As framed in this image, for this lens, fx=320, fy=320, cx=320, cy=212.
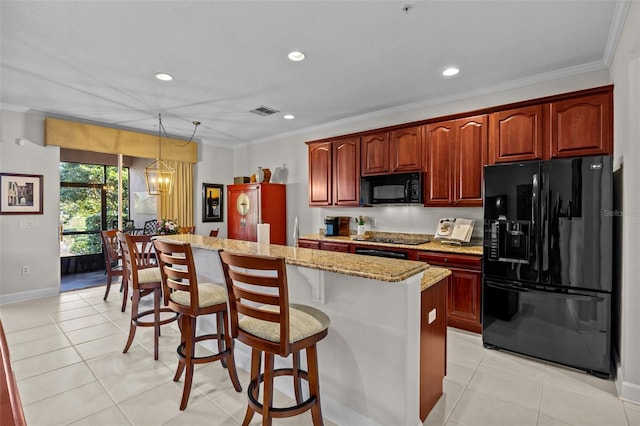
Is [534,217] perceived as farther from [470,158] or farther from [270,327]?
[270,327]

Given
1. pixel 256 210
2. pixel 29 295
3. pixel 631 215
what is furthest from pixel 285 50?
pixel 29 295

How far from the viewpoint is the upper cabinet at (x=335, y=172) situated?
15.1 ft

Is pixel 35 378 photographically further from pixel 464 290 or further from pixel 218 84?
pixel 464 290

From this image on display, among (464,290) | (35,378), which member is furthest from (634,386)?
(35,378)

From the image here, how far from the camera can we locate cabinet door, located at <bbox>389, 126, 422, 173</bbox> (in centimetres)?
397

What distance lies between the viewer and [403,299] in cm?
169

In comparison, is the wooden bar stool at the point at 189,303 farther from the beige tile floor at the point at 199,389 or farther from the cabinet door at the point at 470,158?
the cabinet door at the point at 470,158

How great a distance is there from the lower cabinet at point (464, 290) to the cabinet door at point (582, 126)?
1317 millimetres

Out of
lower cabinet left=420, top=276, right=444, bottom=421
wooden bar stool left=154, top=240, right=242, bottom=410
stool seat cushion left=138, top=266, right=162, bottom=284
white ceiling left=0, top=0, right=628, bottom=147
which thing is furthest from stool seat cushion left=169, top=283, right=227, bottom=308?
white ceiling left=0, top=0, right=628, bottom=147

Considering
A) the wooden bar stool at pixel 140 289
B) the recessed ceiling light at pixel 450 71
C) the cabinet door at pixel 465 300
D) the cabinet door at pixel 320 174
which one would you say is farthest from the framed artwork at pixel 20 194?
the cabinet door at pixel 465 300

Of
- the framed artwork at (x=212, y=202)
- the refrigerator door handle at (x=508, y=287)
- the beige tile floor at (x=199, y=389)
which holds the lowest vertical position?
the beige tile floor at (x=199, y=389)

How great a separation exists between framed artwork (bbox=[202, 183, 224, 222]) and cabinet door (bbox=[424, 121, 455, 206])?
4.37 metres

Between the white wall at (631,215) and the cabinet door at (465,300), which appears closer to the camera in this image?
the white wall at (631,215)

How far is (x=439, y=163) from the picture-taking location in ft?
12.5
